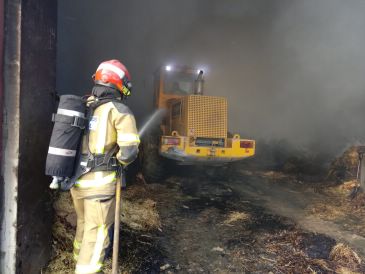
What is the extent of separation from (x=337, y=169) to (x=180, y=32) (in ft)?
33.7

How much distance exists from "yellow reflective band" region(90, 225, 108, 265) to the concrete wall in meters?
0.58

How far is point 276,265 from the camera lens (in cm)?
300

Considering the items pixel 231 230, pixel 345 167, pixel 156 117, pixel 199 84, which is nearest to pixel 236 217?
pixel 231 230

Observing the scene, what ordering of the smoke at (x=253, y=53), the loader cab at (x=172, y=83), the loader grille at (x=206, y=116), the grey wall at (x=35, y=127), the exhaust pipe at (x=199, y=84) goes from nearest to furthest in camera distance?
the grey wall at (x=35, y=127) < the loader grille at (x=206, y=116) < the exhaust pipe at (x=199, y=84) < the loader cab at (x=172, y=83) < the smoke at (x=253, y=53)

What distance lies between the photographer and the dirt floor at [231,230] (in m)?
2.98

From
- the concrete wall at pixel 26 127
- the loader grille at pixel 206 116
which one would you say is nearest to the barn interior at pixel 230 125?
the concrete wall at pixel 26 127

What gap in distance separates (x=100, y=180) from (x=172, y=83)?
571cm

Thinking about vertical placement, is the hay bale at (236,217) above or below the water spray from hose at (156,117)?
below

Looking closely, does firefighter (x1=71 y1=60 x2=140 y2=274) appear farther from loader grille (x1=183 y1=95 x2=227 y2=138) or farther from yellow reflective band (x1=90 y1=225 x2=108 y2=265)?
loader grille (x1=183 y1=95 x2=227 y2=138)

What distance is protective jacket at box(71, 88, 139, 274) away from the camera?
2258 millimetres

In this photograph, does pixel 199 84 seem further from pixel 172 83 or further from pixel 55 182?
pixel 55 182

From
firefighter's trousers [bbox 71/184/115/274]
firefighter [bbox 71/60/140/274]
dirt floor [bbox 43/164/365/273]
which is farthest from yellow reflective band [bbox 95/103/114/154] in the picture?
dirt floor [bbox 43/164/365/273]

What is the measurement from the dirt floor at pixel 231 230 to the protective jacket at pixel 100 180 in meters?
0.65

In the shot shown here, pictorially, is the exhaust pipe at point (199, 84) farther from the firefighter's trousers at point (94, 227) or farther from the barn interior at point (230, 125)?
the firefighter's trousers at point (94, 227)
